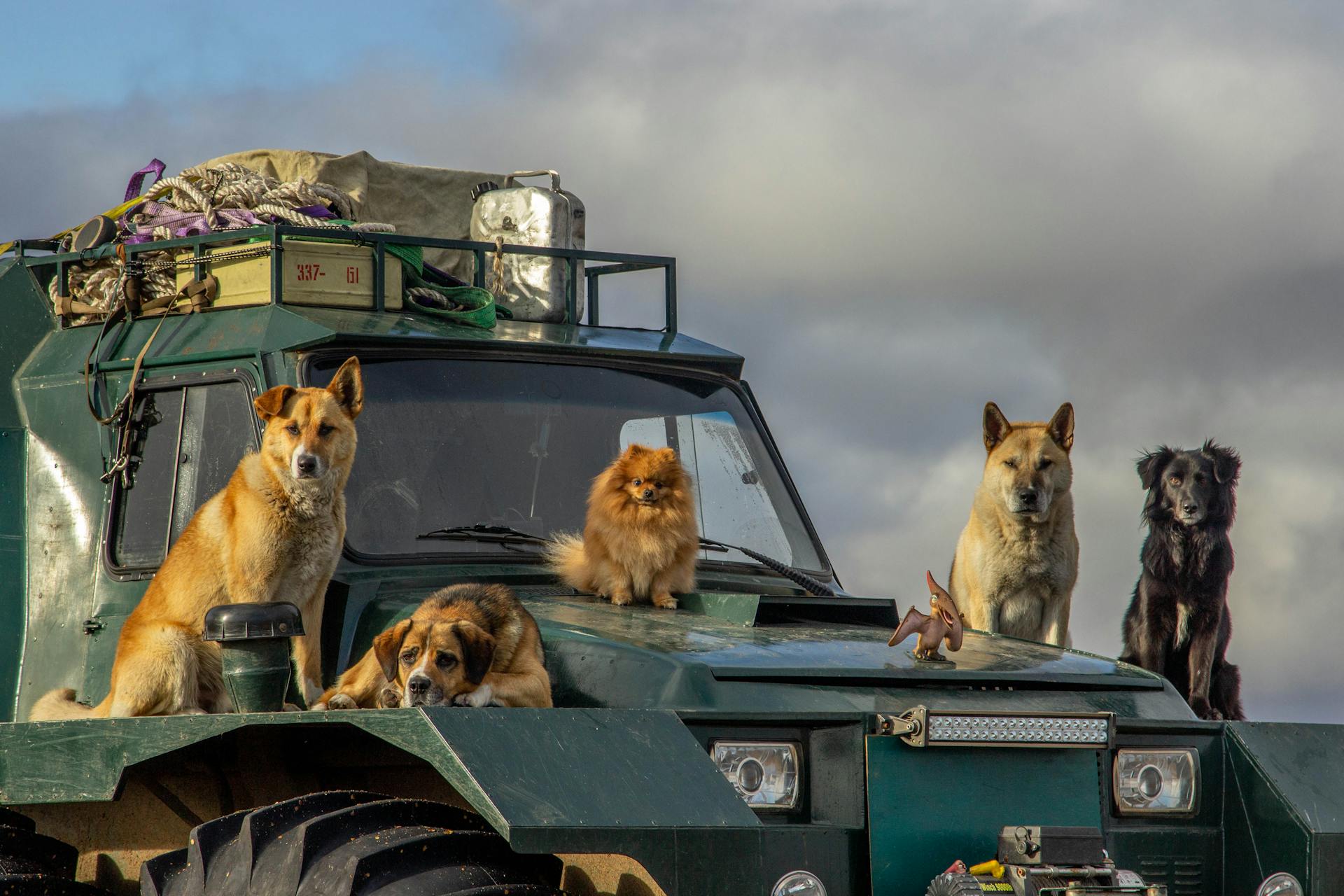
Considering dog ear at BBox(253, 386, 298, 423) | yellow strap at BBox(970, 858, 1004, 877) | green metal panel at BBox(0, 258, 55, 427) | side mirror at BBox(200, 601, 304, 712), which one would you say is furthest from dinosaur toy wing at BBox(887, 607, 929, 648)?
green metal panel at BBox(0, 258, 55, 427)

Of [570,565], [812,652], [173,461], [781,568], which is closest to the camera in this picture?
[812,652]

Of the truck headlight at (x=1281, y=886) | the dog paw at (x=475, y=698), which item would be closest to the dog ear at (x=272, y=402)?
the dog paw at (x=475, y=698)

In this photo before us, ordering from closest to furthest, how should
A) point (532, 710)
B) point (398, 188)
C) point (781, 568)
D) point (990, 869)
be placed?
point (532, 710) → point (990, 869) → point (781, 568) → point (398, 188)

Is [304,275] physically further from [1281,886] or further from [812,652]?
[1281,886]

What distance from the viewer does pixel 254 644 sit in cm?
472

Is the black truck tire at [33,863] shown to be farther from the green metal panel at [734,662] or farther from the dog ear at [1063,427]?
the dog ear at [1063,427]

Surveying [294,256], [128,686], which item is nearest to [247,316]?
[294,256]

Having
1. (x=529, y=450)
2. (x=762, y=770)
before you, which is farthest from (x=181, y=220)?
(x=762, y=770)

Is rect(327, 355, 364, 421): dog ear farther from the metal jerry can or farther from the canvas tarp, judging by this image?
the canvas tarp

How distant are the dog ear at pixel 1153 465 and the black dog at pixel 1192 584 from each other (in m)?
0.02

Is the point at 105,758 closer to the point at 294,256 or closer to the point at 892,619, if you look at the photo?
the point at 294,256

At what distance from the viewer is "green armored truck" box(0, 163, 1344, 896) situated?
411cm

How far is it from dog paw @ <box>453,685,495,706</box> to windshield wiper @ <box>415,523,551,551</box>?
1.22 metres

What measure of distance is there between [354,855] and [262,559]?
5.25ft
